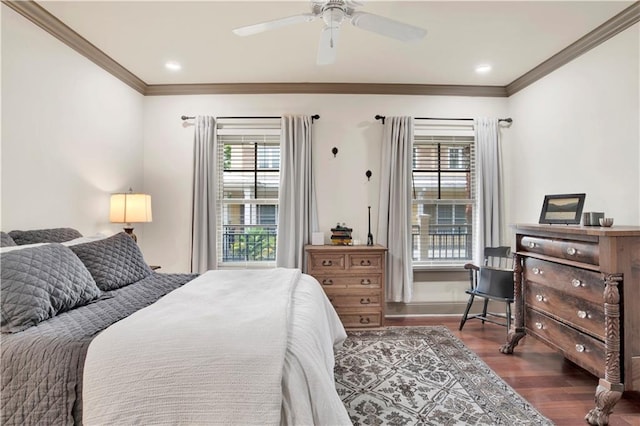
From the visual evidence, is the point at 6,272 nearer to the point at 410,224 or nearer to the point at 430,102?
the point at 410,224

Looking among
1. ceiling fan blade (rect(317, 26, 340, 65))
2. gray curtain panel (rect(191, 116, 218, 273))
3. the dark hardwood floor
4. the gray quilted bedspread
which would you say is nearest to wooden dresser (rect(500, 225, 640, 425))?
the dark hardwood floor

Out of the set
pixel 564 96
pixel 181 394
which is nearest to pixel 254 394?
pixel 181 394

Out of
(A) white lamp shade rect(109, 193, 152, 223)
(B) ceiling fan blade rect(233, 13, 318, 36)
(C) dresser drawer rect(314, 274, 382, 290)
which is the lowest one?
(C) dresser drawer rect(314, 274, 382, 290)

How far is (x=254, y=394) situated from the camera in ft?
3.79

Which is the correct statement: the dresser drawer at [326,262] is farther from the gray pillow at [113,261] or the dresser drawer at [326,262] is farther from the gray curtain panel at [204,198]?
the gray pillow at [113,261]

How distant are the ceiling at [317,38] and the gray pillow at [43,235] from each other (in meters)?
1.67

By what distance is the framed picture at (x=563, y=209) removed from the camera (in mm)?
2527

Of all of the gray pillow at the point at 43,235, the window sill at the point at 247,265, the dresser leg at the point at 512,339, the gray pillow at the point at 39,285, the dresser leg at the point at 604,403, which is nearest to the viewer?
the gray pillow at the point at 39,285

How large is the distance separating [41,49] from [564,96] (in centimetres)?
457

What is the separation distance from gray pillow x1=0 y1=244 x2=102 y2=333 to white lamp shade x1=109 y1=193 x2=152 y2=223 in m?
1.40

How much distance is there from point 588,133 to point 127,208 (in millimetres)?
4367

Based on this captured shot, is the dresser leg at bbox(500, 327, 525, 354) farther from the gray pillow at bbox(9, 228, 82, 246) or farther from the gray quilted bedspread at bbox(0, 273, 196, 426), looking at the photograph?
the gray pillow at bbox(9, 228, 82, 246)

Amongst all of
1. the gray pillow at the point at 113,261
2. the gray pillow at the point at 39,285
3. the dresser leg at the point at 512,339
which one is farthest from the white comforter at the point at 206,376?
the dresser leg at the point at 512,339

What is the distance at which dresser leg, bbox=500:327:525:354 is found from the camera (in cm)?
278
